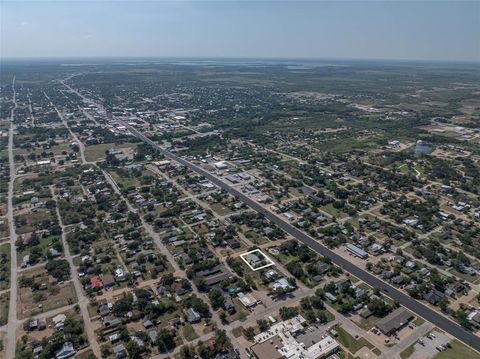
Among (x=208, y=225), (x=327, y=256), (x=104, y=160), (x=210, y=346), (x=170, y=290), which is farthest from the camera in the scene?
(x=104, y=160)

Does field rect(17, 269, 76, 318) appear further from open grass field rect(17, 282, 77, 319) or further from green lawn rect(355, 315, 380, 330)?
green lawn rect(355, 315, 380, 330)

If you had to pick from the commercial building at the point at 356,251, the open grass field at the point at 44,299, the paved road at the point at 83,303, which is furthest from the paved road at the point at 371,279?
the open grass field at the point at 44,299

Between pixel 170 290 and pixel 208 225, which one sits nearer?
pixel 170 290

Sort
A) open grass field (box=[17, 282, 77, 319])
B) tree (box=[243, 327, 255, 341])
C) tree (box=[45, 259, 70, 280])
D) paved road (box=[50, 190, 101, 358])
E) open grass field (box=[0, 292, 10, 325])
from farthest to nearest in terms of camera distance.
→ tree (box=[45, 259, 70, 280]), open grass field (box=[17, 282, 77, 319]), open grass field (box=[0, 292, 10, 325]), tree (box=[243, 327, 255, 341]), paved road (box=[50, 190, 101, 358])

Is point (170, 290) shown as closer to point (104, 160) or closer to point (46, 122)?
point (104, 160)

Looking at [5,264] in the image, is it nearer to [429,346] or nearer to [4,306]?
[4,306]

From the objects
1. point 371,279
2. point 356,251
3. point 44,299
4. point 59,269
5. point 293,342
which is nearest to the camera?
point 293,342

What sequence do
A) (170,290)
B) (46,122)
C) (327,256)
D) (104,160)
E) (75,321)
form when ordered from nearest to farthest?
(75,321), (170,290), (327,256), (104,160), (46,122)

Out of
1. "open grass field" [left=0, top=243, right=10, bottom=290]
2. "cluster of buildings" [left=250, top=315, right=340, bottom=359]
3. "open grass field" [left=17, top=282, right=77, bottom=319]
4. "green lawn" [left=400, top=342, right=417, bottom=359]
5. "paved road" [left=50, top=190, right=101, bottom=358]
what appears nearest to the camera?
"cluster of buildings" [left=250, top=315, right=340, bottom=359]

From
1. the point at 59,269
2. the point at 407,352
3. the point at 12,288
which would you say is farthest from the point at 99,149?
the point at 407,352

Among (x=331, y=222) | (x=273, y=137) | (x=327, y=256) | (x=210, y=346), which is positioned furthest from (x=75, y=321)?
(x=273, y=137)

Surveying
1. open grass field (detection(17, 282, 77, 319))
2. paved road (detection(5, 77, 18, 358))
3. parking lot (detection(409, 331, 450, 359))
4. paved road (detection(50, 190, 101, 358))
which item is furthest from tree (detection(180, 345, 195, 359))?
parking lot (detection(409, 331, 450, 359))
